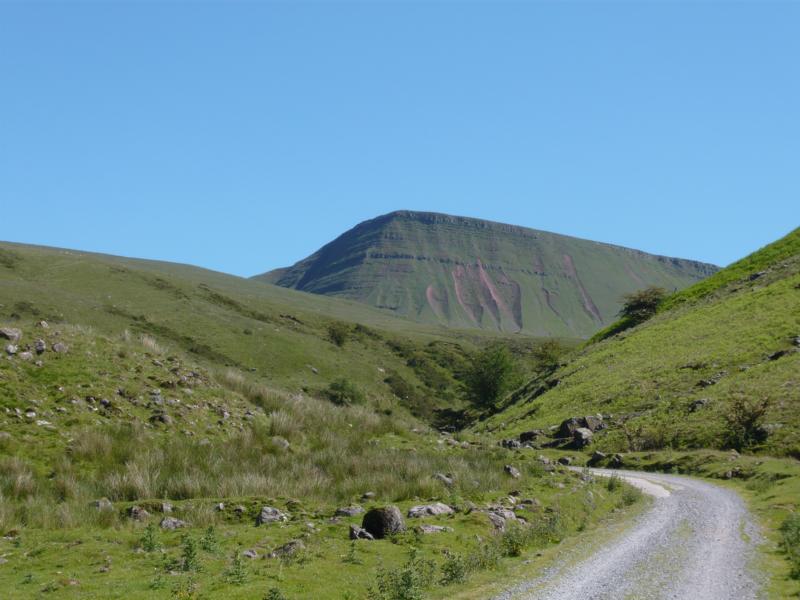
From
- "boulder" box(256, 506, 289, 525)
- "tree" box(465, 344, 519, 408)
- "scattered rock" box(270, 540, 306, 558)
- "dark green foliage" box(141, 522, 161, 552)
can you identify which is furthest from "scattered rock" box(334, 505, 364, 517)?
"tree" box(465, 344, 519, 408)

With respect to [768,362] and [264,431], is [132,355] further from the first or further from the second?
[768,362]

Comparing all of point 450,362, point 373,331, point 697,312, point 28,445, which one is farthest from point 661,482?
point 373,331

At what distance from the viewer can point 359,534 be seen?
47.7 ft

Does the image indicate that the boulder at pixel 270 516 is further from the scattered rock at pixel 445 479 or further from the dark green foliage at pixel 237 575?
the scattered rock at pixel 445 479

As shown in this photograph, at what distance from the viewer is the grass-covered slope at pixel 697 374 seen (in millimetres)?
→ 36369

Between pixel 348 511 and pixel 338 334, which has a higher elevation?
pixel 338 334

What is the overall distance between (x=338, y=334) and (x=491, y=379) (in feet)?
115

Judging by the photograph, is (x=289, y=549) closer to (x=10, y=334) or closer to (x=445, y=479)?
(x=445, y=479)

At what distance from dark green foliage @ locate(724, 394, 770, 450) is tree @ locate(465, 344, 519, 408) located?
152 ft

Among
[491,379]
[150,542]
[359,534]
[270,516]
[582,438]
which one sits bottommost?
[582,438]

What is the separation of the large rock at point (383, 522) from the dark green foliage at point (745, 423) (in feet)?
81.1

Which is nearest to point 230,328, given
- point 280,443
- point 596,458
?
point 596,458

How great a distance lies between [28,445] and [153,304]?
3098 inches

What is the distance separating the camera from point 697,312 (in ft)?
205
